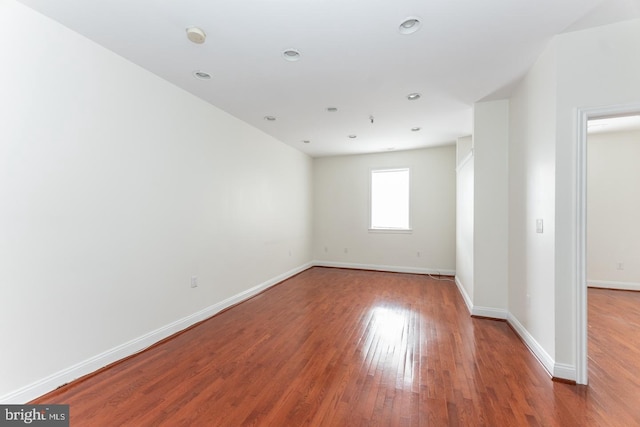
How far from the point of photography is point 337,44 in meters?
2.12

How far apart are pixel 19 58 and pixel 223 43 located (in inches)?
52.0

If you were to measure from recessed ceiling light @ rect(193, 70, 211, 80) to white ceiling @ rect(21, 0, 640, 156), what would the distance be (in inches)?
1.9

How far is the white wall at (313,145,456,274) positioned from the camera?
5457 mm

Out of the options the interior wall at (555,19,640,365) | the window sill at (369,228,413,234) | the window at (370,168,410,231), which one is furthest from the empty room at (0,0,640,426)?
the window at (370,168,410,231)

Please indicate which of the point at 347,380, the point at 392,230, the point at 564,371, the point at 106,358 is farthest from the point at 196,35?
the point at 392,230

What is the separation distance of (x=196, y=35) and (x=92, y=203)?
157 cm

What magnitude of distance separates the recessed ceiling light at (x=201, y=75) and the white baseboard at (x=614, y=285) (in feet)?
21.7

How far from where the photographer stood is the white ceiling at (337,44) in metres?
1.76

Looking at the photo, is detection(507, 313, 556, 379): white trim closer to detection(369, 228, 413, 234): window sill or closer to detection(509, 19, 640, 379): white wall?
detection(509, 19, 640, 379): white wall

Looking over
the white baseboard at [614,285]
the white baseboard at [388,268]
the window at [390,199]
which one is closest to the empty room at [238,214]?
the white baseboard at [614,285]

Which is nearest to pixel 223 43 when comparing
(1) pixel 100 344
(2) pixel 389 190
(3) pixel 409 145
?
(1) pixel 100 344

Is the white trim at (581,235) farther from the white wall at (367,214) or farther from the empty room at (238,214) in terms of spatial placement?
the white wall at (367,214)

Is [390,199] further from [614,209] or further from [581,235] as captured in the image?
[581,235]

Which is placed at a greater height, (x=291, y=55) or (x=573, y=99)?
(x=291, y=55)
